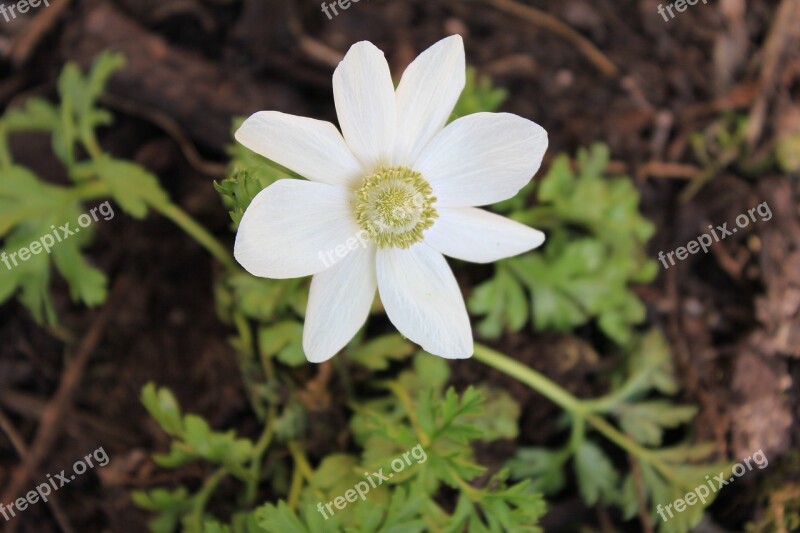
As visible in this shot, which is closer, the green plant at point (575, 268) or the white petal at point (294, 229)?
the white petal at point (294, 229)

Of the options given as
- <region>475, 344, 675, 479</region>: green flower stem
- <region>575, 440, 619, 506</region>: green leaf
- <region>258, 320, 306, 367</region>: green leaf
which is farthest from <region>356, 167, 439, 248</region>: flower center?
<region>575, 440, 619, 506</region>: green leaf

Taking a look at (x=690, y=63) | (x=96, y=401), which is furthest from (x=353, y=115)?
(x=690, y=63)

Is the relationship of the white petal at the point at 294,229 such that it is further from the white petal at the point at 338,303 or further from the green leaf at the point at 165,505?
the green leaf at the point at 165,505

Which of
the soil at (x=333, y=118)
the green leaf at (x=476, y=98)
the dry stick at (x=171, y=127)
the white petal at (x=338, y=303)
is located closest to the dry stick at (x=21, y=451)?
the soil at (x=333, y=118)

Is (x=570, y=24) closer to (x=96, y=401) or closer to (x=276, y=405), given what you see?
(x=276, y=405)

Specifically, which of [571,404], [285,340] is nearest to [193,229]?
[285,340]

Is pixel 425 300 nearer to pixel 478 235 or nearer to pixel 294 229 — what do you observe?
pixel 478 235

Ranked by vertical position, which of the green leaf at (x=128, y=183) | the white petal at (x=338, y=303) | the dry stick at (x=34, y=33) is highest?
the dry stick at (x=34, y=33)
